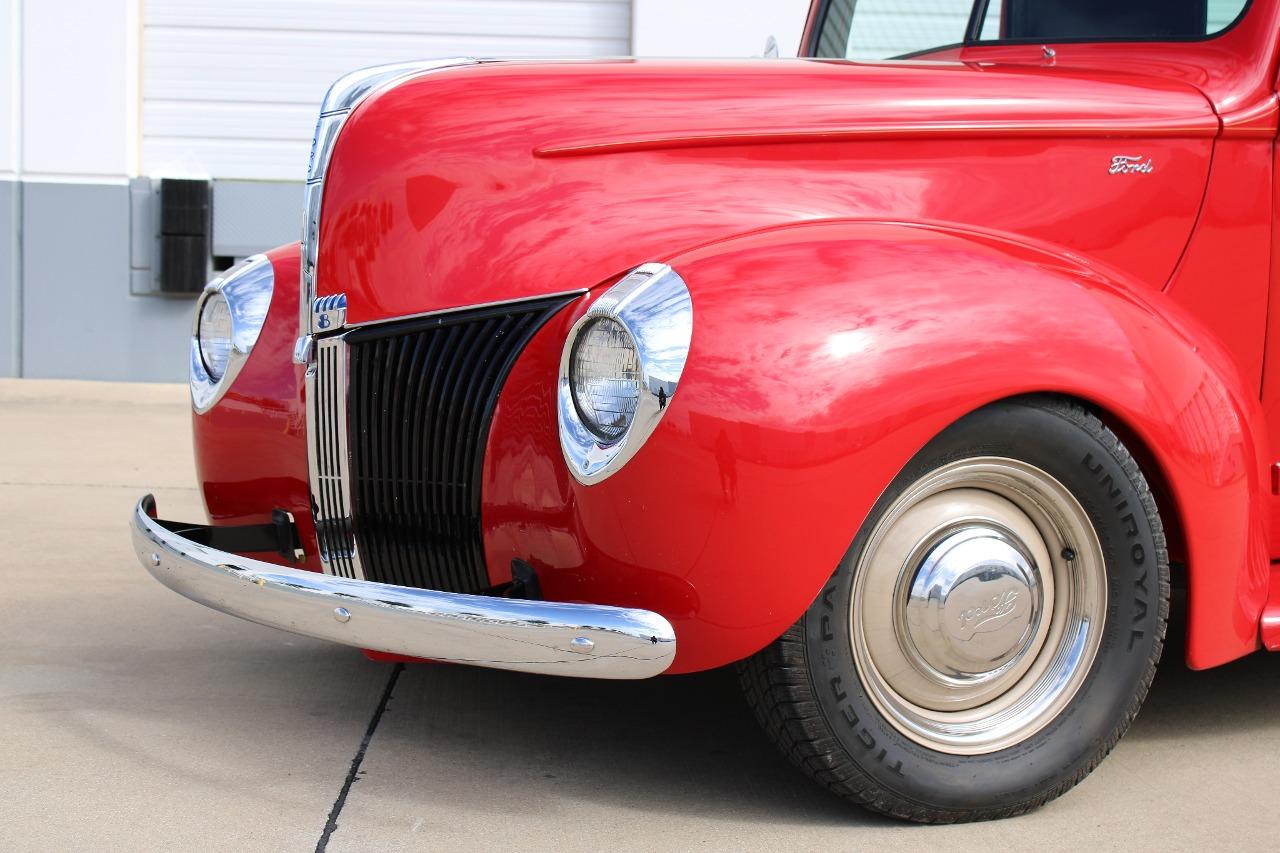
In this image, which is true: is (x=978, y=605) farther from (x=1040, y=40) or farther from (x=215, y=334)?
(x=215, y=334)

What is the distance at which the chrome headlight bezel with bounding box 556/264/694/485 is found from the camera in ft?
6.79

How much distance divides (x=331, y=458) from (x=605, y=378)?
63 centimetres

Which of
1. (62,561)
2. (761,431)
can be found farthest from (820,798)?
(62,561)

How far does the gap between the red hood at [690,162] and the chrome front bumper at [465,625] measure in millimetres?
486

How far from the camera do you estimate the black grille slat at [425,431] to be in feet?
7.58

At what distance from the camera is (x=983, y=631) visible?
232cm

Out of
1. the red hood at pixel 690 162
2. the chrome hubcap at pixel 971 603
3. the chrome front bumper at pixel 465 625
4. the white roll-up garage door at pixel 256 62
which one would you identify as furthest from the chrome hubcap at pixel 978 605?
the white roll-up garage door at pixel 256 62

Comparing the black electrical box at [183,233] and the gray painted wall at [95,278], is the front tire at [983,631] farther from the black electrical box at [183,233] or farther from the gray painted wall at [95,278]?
the black electrical box at [183,233]

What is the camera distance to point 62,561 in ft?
13.5

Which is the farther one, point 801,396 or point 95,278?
point 95,278

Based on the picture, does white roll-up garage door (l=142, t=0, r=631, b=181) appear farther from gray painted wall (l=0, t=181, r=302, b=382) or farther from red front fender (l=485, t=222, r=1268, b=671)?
red front fender (l=485, t=222, r=1268, b=671)

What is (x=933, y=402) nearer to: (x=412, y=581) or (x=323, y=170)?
(x=412, y=581)

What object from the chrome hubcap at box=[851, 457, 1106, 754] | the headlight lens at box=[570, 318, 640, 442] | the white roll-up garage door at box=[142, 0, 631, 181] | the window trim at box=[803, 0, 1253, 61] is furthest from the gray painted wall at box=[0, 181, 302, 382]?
the chrome hubcap at box=[851, 457, 1106, 754]

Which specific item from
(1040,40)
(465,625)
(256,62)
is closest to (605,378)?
(465,625)
